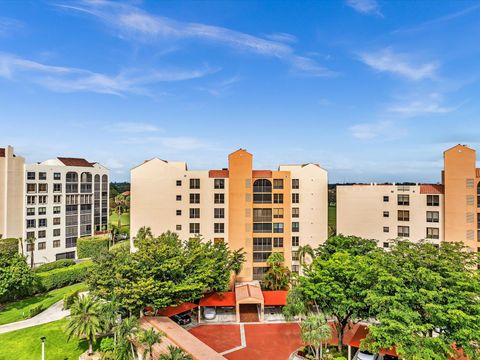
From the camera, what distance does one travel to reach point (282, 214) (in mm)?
46375

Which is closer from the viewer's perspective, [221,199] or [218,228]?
[218,228]

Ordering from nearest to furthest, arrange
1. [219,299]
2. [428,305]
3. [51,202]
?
[428,305]
[219,299]
[51,202]

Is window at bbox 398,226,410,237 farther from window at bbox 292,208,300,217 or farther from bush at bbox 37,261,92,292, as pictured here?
bush at bbox 37,261,92,292

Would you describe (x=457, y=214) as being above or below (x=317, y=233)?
above

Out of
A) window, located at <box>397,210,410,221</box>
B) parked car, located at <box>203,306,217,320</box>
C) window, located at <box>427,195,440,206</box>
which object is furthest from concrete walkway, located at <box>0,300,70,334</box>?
window, located at <box>427,195,440,206</box>

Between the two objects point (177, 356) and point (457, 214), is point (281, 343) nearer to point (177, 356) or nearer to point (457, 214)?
point (177, 356)

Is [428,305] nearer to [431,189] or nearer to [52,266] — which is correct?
[431,189]

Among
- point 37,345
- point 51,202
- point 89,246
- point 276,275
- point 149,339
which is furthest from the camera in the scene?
point 89,246

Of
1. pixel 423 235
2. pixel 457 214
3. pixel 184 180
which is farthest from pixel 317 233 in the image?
pixel 184 180

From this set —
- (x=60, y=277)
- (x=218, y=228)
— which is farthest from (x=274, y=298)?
(x=60, y=277)

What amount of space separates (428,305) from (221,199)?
3243 cm

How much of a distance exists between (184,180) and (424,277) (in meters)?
35.5

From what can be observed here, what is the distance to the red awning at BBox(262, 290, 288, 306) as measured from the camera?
3534 cm

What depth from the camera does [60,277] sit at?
4412cm
